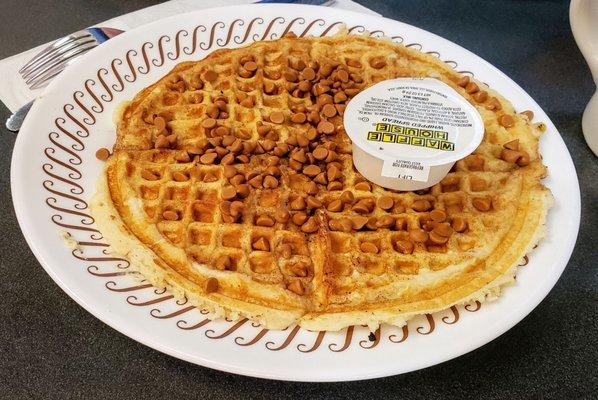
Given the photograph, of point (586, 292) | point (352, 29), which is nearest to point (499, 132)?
point (586, 292)

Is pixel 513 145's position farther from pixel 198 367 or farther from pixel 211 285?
pixel 198 367

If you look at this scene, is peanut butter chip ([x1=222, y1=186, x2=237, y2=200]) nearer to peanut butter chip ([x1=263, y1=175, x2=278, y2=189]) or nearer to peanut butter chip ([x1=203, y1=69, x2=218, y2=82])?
peanut butter chip ([x1=263, y1=175, x2=278, y2=189])

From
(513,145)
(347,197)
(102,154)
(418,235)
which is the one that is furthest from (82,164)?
(513,145)

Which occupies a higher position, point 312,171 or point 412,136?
point 412,136

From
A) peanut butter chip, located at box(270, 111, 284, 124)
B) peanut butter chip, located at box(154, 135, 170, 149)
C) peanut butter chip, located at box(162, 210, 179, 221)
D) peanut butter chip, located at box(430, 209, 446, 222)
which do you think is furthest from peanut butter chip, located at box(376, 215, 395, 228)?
peanut butter chip, located at box(154, 135, 170, 149)

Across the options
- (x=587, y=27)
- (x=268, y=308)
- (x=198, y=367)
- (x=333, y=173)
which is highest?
(x=587, y=27)

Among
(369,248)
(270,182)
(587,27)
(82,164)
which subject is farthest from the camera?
(587,27)

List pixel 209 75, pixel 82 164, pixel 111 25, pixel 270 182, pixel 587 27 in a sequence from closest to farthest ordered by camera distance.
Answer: pixel 270 182 → pixel 82 164 → pixel 209 75 → pixel 587 27 → pixel 111 25

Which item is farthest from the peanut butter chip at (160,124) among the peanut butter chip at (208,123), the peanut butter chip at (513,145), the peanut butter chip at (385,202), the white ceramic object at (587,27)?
the white ceramic object at (587,27)
